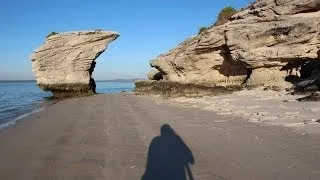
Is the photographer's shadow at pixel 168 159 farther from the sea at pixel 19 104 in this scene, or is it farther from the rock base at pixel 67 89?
the rock base at pixel 67 89

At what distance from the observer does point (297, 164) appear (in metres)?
6.74

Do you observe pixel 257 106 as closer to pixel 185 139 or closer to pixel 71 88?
pixel 185 139

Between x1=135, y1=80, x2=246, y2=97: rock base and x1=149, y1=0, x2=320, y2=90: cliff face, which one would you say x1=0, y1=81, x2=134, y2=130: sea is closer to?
x1=135, y1=80, x2=246, y2=97: rock base

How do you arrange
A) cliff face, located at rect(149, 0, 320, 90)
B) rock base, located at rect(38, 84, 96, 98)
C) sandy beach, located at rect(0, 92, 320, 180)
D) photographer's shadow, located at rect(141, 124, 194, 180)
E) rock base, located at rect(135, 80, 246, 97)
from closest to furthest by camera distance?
1. photographer's shadow, located at rect(141, 124, 194, 180)
2. sandy beach, located at rect(0, 92, 320, 180)
3. cliff face, located at rect(149, 0, 320, 90)
4. rock base, located at rect(135, 80, 246, 97)
5. rock base, located at rect(38, 84, 96, 98)

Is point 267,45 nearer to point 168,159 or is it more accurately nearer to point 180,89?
point 180,89

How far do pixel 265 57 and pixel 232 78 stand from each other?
5.25m

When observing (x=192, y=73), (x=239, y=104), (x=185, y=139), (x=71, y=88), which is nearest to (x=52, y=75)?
(x=71, y=88)

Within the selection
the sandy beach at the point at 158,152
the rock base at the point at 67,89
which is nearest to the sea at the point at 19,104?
the rock base at the point at 67,89

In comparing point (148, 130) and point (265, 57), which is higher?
point (265, 57)

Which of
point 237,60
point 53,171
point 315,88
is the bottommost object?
point 53,171

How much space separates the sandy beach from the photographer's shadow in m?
0.04

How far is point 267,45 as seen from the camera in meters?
24.1

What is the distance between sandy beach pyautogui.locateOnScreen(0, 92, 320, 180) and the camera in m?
6.78

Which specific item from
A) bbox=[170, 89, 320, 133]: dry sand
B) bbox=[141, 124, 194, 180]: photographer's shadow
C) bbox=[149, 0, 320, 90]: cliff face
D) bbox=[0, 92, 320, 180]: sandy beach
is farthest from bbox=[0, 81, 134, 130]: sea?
bbox=[149, 0, 320, 90]: cliff face
